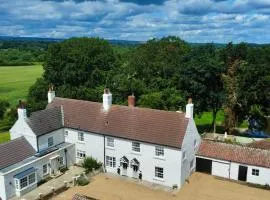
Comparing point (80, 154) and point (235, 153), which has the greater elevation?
point (235, 153)

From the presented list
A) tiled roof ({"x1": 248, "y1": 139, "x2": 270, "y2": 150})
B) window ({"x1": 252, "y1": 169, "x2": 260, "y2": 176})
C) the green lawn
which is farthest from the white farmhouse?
the green lawn

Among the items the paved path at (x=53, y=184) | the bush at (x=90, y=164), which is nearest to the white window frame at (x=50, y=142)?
the paved path at (x=53, y=184)

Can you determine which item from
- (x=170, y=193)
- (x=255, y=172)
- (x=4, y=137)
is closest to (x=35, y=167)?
(x=170, y=193)

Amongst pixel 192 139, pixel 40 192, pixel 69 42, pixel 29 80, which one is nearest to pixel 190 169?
pixel 192 139

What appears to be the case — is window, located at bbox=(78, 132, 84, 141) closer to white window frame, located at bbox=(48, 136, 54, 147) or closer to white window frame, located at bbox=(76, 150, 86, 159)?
white window frame, located at bbox=(76, 150, 86, 159)

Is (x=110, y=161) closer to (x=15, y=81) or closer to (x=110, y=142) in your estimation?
(x=110, y=142)

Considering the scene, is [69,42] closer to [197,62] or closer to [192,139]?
[197,62]

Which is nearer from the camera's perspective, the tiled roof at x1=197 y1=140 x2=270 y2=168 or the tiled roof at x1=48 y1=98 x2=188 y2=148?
the tiled roof at x1=48 y1=98 x2=188 y2=148
